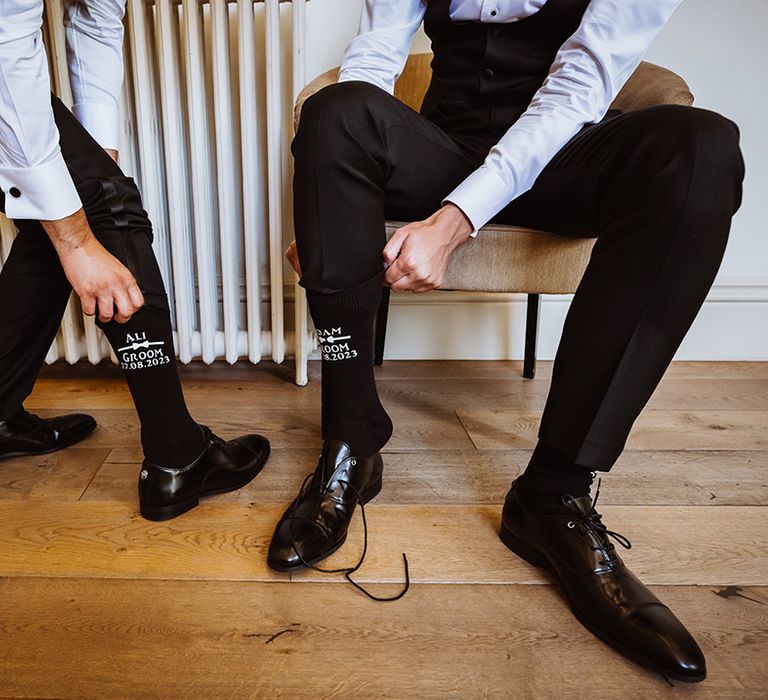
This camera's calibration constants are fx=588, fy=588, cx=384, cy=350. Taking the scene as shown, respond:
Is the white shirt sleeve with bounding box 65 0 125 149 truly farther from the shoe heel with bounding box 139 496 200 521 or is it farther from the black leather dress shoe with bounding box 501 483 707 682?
the black leather dress shoe with bounding box 501 483 707 682

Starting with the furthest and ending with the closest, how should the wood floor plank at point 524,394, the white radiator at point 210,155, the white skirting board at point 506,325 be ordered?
1. the white skirting board at point 506,325
2. the wood floor plank at point 524,394
3. the white radiator at point 210,155

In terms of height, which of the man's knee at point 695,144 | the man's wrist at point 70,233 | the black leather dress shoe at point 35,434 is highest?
the man's knee at point 695,144

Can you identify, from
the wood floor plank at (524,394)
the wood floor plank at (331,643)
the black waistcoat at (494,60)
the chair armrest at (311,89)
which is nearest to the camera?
the wood floor plank at (331,643)

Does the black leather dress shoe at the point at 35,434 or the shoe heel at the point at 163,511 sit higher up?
the shoe heel at the point at 163,511

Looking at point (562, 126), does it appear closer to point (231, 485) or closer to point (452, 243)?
point (452, 243)

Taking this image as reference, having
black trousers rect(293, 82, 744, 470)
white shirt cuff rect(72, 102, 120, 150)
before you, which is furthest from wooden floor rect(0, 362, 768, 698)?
white shirt cuff rect(72, 102, 120, 150)

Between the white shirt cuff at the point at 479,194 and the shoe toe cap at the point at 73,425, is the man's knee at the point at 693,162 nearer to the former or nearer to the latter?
the white shirt cuff at the point at 479,194

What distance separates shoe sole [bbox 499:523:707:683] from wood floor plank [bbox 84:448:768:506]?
126 millimetres

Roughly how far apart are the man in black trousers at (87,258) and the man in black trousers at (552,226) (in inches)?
8.0

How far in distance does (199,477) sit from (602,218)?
26.9 inches

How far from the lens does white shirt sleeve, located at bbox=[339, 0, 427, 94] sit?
1.01 meters

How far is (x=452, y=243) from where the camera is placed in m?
0.79

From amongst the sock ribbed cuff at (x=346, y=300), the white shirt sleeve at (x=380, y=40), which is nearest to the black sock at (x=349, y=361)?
the sock ribbed cuff at (x=346, y=300)

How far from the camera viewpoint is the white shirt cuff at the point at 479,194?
783 millimetres
